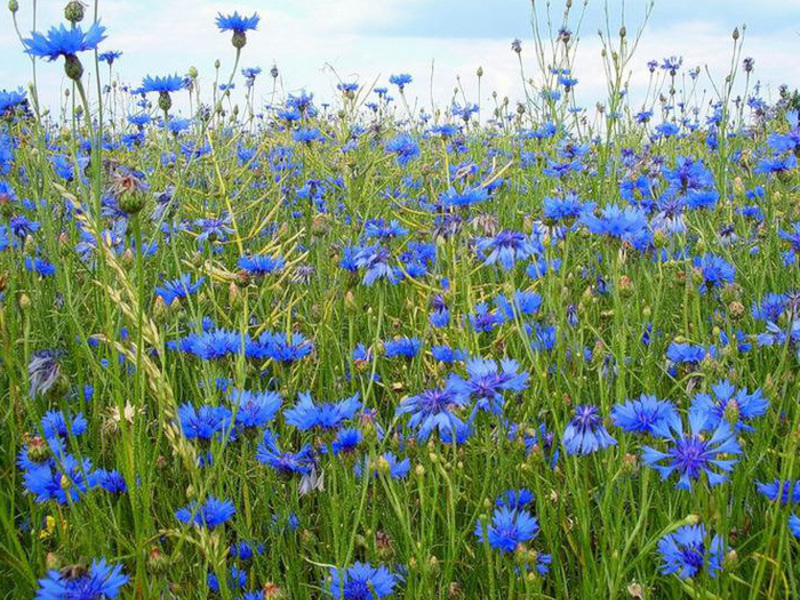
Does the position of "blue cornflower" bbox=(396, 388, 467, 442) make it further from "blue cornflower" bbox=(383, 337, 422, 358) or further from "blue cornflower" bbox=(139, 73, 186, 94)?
"blue cornflower" bbox=(139, 73, 186, 94)

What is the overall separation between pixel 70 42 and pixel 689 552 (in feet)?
3.91

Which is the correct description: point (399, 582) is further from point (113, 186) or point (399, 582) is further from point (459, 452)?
point (113, 186)

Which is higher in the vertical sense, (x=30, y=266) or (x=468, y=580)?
(x=30, y=266)

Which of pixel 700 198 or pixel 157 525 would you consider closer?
pixel 157 525

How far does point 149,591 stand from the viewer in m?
1.12

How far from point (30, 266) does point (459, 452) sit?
1.33 meters

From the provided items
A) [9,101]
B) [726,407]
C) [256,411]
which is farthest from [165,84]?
[726,407]

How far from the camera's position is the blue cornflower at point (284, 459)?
1329mm

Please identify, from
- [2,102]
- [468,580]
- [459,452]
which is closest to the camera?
[468,580]

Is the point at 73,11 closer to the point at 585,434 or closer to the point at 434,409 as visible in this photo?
the point at 434,409

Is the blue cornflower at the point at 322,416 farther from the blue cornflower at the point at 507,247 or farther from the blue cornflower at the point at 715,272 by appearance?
the blue cornflower at the point at 715,272

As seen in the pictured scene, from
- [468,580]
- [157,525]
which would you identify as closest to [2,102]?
[157,525]

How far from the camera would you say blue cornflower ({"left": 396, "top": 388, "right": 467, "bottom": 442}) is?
1271 mm

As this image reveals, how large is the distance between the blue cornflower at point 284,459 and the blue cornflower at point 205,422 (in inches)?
3.1
